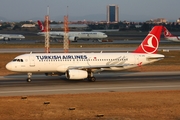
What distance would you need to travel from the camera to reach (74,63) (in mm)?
46875

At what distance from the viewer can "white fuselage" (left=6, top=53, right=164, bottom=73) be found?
4544cm

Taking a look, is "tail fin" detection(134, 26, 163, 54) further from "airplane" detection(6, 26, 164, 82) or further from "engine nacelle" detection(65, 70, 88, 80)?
"engine nacelle" detection(65, 70, 88, 80)

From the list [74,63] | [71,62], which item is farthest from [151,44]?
[71,62]

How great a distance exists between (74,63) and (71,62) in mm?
397

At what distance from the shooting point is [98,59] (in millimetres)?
48031

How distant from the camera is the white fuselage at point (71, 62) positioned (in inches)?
1789

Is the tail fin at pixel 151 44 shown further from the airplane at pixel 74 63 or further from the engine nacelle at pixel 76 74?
the engine nacelle at pixel 76 74

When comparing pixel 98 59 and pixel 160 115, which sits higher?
pixel 98 59

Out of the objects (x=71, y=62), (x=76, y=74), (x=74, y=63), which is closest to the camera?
(x=76, y=74)

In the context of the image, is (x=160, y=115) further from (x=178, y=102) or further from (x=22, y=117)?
(x=22, y=117)

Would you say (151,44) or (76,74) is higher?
(151,44)

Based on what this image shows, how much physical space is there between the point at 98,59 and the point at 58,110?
18.4 metres

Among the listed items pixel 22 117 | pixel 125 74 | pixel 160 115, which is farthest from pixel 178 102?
pixel 125 74

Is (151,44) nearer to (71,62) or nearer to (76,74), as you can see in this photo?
(71,62)
